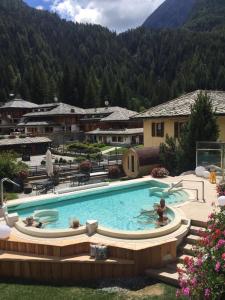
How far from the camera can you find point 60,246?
10.5 meters

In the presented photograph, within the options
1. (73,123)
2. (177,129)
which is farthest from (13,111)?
(177,129)

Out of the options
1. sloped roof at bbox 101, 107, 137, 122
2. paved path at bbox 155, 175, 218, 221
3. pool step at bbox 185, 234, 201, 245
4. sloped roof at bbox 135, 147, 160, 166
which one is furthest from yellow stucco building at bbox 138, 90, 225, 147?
sloped roof at bbox 101, 107, 137, 122

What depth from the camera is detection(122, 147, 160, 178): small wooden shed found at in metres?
26.3

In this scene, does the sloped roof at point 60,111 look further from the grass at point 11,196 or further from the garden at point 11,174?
the grass at point 11,196

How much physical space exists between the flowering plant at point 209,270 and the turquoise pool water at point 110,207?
23.1 feet

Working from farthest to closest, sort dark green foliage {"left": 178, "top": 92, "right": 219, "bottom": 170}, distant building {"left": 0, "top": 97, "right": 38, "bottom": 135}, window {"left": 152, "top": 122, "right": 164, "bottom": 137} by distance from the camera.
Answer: distant building {"left": 0, "top": 97, "right": 38, "bottom": 135}, window {"left": 152, "top": 122, "right": 164, "bottom": 137}, dark green foliage {"left": 178, "top": 92, "right": 219, "bottom": 170}

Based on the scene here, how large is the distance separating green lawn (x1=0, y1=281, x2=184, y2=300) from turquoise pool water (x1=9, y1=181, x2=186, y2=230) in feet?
15.3

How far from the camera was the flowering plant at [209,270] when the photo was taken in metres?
5.88

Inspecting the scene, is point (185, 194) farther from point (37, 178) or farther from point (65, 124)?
point (65, 124)

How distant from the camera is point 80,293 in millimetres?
9320

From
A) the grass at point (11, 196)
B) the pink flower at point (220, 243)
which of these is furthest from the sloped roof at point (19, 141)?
the pink flower at point (220, 243)

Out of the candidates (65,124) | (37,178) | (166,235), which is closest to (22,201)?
(166,235)

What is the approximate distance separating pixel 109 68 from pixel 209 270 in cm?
13363

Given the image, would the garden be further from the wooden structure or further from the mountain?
the mountain
